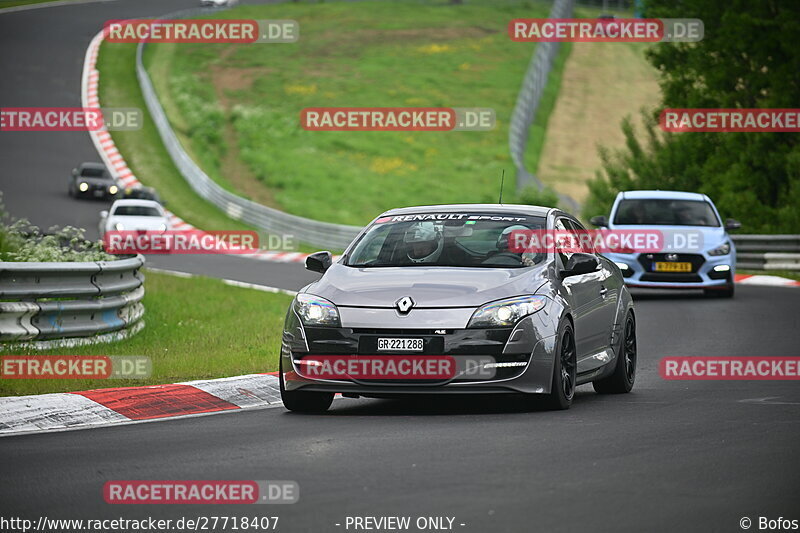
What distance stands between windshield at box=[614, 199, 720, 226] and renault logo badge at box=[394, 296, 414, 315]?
47.8 ft

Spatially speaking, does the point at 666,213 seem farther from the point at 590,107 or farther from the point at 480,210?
the point at 590,107

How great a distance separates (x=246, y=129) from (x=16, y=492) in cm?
5823

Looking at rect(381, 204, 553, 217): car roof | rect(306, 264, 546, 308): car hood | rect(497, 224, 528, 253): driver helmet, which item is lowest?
rect(306, 264, 546, 308): car hood

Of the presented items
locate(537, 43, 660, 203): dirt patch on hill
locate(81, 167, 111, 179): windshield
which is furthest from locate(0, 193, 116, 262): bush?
locate(537, 43, 660, 203): dirt patch on hill

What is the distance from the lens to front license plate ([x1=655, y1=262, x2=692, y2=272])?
23459 mm

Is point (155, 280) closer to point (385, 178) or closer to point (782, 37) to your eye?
point (782, 37)

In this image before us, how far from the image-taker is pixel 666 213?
24.7m

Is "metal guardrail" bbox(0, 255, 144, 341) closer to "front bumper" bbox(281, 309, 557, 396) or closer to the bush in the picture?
the bush

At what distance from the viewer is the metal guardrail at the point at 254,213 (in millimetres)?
40500

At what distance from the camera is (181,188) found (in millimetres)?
49438

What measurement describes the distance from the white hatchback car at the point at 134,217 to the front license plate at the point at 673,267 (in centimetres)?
1637

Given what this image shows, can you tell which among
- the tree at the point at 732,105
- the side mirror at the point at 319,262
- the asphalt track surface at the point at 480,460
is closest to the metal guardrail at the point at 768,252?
the tree at the point at 732,105

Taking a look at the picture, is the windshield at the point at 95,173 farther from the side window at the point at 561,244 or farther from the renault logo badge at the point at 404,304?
the renault logo badge at the point at 404,304

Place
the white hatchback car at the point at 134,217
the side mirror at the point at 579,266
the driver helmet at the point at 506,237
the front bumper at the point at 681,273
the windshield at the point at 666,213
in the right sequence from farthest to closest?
the white hatchback car at the point at 134,217
the windshield at the point at 666,213
the front bumper at the point at 681,273
the driver helmet at the point at 506,237
the side mirror at the point at 579,266
